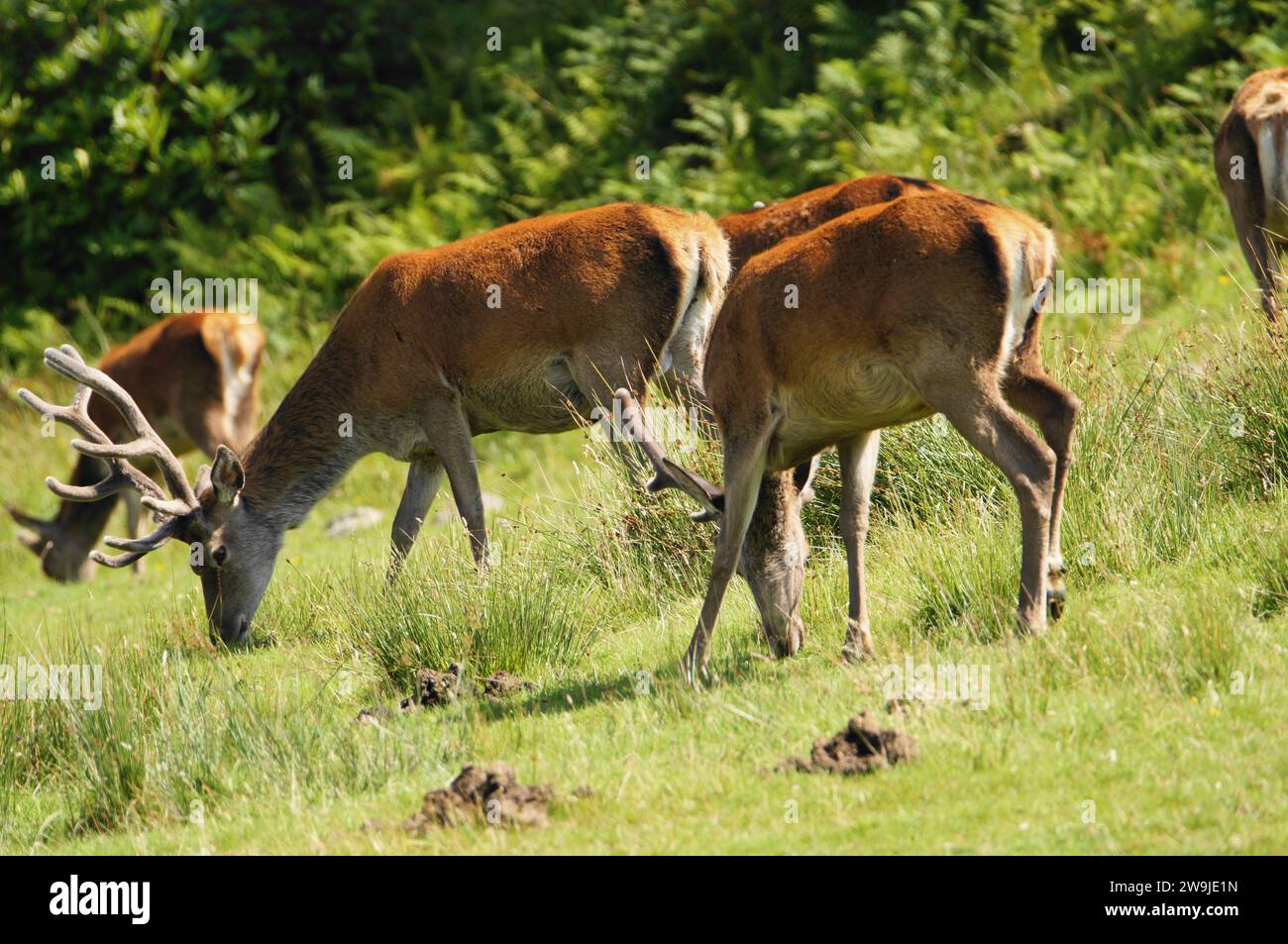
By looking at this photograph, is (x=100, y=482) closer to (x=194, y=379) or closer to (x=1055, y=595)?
(x=194, y=379)

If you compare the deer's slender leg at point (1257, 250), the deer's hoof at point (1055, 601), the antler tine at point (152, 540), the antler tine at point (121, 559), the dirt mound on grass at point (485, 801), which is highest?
the deer's slender leg at point (1257, 250)

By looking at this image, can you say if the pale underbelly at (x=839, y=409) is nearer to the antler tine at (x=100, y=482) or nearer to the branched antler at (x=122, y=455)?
the branched antler at (x=122, y=455)

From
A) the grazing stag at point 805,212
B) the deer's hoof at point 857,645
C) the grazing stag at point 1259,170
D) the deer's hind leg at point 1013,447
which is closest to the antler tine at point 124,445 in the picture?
the grazing stag at point 805,212

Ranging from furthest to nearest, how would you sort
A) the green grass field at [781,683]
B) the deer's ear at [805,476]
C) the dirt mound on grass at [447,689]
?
the deer's ear at [805,476] < the dirt mound on grass at [447,689] < the green grass field at [781,683]

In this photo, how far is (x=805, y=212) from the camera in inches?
402

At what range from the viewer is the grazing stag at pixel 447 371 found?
30.7 feet

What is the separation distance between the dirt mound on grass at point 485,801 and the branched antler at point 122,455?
4493 millimetres

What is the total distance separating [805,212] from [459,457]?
8.74 ft

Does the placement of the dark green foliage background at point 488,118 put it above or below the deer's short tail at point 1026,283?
below

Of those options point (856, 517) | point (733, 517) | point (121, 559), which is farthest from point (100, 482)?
point (856, 517)

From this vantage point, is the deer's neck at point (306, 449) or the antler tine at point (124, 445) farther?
the deer's neck at point (306, 449)

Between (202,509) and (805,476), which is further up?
(805,476)

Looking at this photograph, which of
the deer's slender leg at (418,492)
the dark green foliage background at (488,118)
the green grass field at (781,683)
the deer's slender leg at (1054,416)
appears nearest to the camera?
the green grass field at (781,683)
